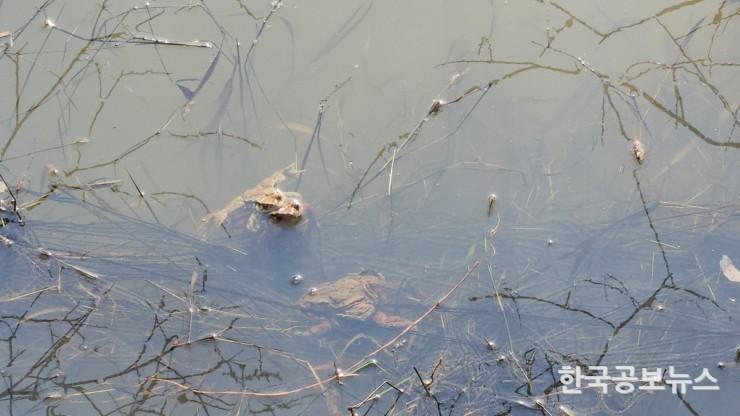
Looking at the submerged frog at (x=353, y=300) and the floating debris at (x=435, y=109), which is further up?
the floating debris at (x=435, y=109)

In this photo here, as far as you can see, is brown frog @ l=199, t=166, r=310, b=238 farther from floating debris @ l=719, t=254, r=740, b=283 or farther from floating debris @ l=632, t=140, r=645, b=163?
floating debris @ l=719, t=254, r=740, b=283

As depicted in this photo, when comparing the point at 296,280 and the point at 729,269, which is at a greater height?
the point at 729,269

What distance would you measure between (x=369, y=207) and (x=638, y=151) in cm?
112

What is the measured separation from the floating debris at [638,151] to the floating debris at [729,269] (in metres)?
0.49

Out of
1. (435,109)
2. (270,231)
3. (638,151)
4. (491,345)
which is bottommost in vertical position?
(491,345)

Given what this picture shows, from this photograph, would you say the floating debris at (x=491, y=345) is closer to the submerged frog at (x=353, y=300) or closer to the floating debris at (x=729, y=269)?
the submerged frog at (x=353, y=300)

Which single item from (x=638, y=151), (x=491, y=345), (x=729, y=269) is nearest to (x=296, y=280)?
(x=491, y=345)

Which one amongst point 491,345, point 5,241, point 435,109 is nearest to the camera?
point 491,345

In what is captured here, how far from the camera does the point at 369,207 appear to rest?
9.36 feet

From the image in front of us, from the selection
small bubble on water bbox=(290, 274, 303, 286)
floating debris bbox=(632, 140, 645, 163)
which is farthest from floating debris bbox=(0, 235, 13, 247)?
floating debris bbox=(632, 140, 645, 163)

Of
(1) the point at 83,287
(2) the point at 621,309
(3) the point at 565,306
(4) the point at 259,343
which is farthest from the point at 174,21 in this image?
(2) the point at 621,309

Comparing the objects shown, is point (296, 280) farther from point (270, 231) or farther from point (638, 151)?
point (638, 151)

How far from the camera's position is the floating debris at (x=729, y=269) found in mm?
2727

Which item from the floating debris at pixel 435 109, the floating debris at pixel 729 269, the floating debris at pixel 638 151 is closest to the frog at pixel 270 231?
the floating debris at pixel 435 109
